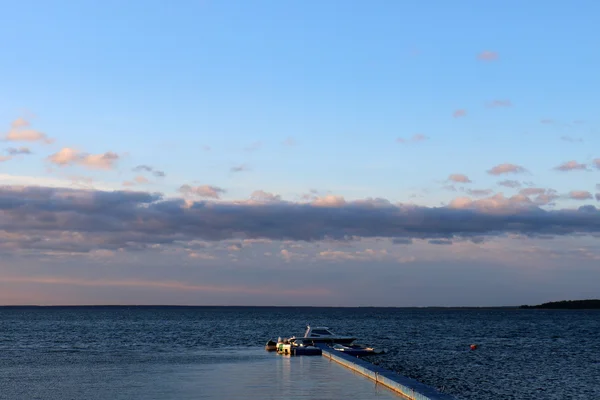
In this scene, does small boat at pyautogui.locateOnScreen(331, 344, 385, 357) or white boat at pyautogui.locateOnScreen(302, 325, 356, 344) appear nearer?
small boat at pyautogui.locateOnScreen(331, 344, 385, 357)

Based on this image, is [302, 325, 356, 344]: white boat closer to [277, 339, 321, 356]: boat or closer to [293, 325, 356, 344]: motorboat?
[293, 325, 356, 344]: motorboat

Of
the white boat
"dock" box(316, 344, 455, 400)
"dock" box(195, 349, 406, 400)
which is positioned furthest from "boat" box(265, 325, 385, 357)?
"dock" box(316, 344, 455, 400)

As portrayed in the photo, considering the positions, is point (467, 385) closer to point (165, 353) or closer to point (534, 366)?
point (534, 366)

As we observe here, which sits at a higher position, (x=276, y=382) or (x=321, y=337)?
(x=321, y=337)

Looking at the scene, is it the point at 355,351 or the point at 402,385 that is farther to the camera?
the point at 355,351

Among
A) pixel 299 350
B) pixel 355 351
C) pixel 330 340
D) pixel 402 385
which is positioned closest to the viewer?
pixel 402 385

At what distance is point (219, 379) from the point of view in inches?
1791

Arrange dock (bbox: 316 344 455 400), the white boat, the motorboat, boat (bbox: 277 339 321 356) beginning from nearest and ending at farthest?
1. dock (bbox: 316 344 455 400)
2. boat (bbox: 277 339 321 356)
3. the motorboat
4. the white boat

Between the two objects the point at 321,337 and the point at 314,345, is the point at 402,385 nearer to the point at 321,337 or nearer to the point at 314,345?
the point at 314,345

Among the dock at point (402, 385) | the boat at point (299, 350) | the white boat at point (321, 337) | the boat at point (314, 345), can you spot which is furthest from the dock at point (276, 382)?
the white boat at point (321, 337)

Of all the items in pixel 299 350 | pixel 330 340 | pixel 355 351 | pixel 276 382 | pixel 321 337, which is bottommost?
pixel 276 382

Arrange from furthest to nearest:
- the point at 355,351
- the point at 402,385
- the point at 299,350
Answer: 1. the point at 355,351
2. the point at 299,350
3. the point at 402,385

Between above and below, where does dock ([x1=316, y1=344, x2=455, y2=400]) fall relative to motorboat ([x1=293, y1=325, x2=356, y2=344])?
below

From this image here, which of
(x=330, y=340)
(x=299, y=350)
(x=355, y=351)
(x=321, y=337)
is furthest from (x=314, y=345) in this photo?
(x=330, y=340)
